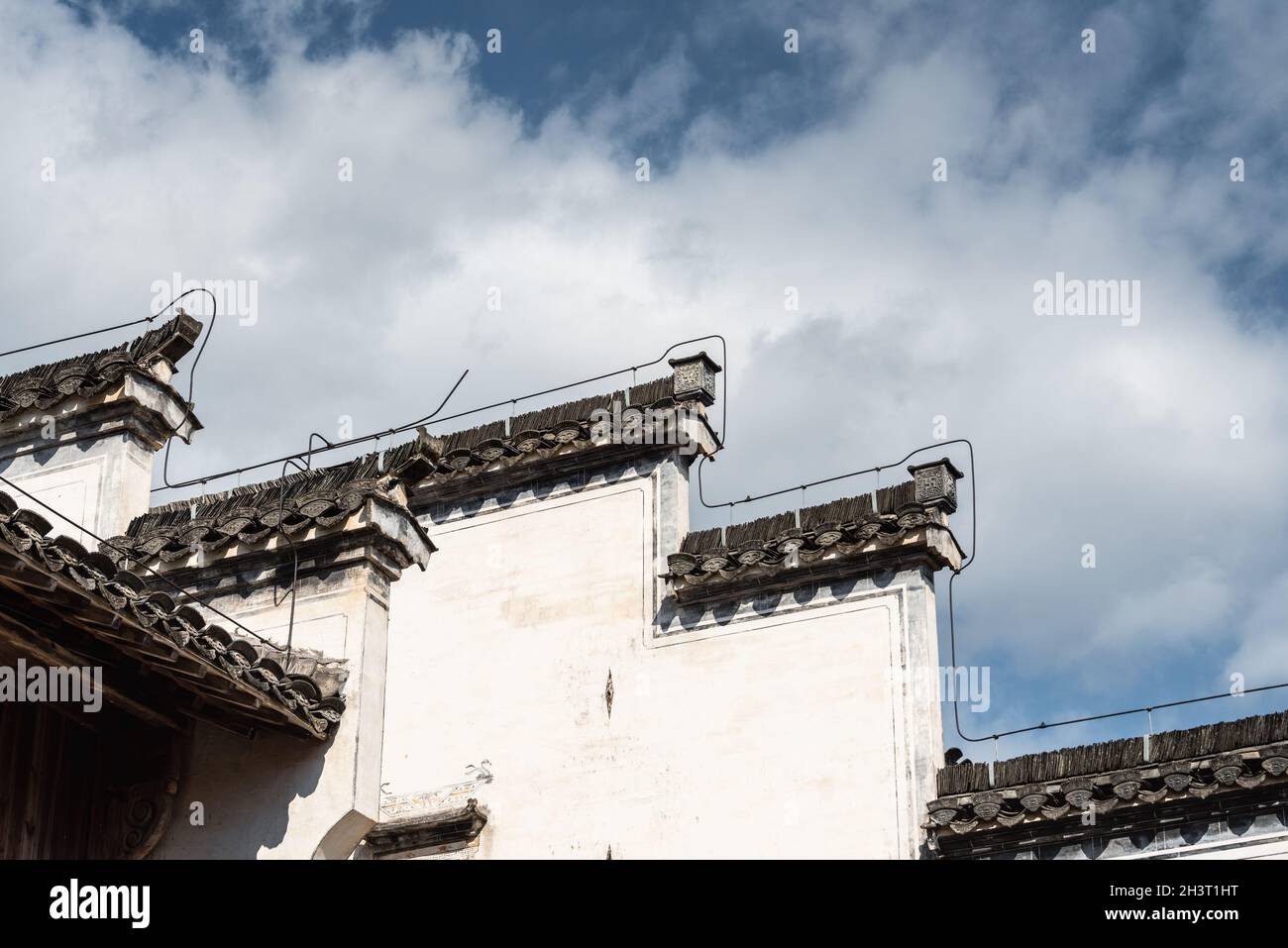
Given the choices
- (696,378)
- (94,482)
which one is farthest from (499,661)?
(94,482)

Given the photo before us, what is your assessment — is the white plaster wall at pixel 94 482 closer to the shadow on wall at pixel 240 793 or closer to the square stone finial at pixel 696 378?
the shadow on wall at pixel 240 793

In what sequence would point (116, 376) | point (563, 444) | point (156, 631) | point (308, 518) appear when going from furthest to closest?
point (563, 444) → point (116, 376) → point (308, 518) → point (156, 631)

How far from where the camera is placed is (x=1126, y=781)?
1908 centimetres

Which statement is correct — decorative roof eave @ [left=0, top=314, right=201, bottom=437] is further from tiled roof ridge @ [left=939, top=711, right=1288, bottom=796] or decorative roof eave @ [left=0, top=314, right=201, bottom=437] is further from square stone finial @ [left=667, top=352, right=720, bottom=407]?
tiled roof ridge @ [left=939, top=711, right=1288, bottom=796]

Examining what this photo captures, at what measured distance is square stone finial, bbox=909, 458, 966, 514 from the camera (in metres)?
21.5

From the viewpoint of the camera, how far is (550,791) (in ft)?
72.4

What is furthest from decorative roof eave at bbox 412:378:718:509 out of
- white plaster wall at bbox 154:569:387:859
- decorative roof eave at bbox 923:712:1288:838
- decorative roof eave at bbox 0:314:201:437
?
white plaster wall at bbox 154:569:387:859

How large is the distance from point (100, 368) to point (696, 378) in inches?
287

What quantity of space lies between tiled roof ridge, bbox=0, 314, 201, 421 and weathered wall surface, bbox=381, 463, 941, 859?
5.90 meters

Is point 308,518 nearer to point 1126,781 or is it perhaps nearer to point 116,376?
point 116,376

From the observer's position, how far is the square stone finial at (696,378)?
2339 centimetres

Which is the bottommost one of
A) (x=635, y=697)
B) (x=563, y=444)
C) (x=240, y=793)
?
(x=240, y=793)
